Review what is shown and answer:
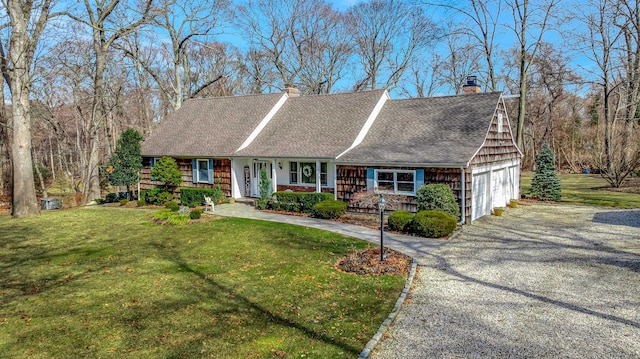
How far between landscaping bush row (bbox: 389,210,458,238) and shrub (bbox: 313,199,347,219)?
3085mm

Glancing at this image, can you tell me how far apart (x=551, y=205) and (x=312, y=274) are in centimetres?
1542

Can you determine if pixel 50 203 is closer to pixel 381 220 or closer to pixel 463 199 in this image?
pixel 381 220

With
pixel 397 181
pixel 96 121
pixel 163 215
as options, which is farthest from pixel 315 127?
pixel 96 121

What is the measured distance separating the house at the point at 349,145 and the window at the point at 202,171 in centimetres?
6

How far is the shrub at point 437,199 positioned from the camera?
47.1ft

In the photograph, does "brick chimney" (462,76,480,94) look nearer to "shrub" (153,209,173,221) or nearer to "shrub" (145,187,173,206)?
"shrub" (153,209,173,221)

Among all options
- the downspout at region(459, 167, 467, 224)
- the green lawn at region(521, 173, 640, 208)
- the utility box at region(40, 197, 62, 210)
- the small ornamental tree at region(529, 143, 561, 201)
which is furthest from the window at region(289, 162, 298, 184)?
the green lawn at region(521, 173, 640, 208)

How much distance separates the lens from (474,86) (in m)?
20.0

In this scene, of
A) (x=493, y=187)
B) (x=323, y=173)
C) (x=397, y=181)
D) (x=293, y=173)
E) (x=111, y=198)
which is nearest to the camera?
(x=397, y=181)

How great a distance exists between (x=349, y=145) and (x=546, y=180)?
1103cm

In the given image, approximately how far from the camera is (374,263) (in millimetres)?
10047

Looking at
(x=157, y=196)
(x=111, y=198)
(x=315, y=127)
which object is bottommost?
(x=111, y=198)

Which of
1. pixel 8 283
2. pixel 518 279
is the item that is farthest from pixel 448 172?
pixel 8 283

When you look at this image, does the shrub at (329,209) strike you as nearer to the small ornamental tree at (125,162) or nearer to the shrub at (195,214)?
the shrub at (195,214)
